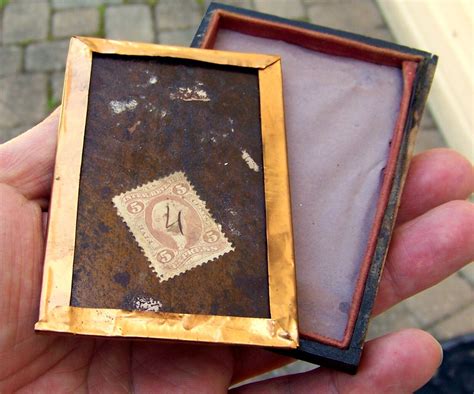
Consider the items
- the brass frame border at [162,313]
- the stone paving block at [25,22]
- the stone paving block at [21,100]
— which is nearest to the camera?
the brass frame border at [162,313]

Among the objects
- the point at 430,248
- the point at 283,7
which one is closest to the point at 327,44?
the point at 430,248

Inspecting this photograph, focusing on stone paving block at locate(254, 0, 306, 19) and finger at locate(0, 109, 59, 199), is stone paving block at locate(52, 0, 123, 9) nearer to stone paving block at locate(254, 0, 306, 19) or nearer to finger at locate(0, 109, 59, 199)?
stone paving block at locate(254, 0, 306, 19)

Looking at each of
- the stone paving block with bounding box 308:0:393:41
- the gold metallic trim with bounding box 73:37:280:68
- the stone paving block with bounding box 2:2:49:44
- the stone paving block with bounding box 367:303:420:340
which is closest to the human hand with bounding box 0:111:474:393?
the gold metallic trim with bounding box 73:37:280:68

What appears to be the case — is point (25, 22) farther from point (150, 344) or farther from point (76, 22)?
point (150, 344)

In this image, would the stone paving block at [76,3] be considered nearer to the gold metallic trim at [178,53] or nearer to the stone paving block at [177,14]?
the stone paving block at [177,14]

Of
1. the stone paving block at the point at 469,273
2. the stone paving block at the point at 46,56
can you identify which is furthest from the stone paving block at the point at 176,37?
the stone paving block at the point at 469,273

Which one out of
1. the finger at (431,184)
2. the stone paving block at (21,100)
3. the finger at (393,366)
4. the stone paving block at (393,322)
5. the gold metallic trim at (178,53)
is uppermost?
the stone paving block at (21,100)

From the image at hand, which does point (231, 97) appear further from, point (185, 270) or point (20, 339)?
point (20, 339)
